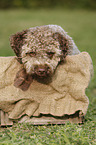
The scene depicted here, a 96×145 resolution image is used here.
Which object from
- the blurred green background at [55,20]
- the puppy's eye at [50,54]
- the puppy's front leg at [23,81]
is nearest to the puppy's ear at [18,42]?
the puppy's front leg at [23,81]

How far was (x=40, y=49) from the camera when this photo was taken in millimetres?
2918

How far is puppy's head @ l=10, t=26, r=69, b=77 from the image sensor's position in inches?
113

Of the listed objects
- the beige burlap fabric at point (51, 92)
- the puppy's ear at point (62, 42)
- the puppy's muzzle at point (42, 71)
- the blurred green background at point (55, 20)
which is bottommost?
the beige burlap fabric at point (51, 92)

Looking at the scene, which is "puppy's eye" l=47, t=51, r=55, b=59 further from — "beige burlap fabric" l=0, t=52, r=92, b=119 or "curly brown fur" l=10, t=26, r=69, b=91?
"beige burlap fabric" l=0, t=52, r=92, b=119

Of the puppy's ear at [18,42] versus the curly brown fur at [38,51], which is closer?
the curly brown fur at [38,51]

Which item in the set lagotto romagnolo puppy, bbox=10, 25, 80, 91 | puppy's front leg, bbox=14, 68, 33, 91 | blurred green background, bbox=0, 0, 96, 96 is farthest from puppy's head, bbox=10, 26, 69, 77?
blurred green background, bbox=0, 0, 96, 96

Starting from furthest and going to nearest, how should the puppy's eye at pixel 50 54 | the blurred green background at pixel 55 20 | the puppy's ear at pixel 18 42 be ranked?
the blurred green background at pixel 55 20 < the puppy's ear at pixel 18 42 < the puppy's eye at pixel 50 54

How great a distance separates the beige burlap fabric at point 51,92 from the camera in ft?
10.2

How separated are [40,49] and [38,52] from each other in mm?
39

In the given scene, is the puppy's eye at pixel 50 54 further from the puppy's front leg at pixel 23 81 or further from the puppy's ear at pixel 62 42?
the puppy's front leg at pixel 23 81

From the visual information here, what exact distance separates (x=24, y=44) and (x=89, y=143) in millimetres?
1248

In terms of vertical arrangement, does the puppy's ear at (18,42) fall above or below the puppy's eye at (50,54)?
above

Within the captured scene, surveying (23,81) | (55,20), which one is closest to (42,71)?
(23,81)

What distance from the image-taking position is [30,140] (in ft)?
8.73
